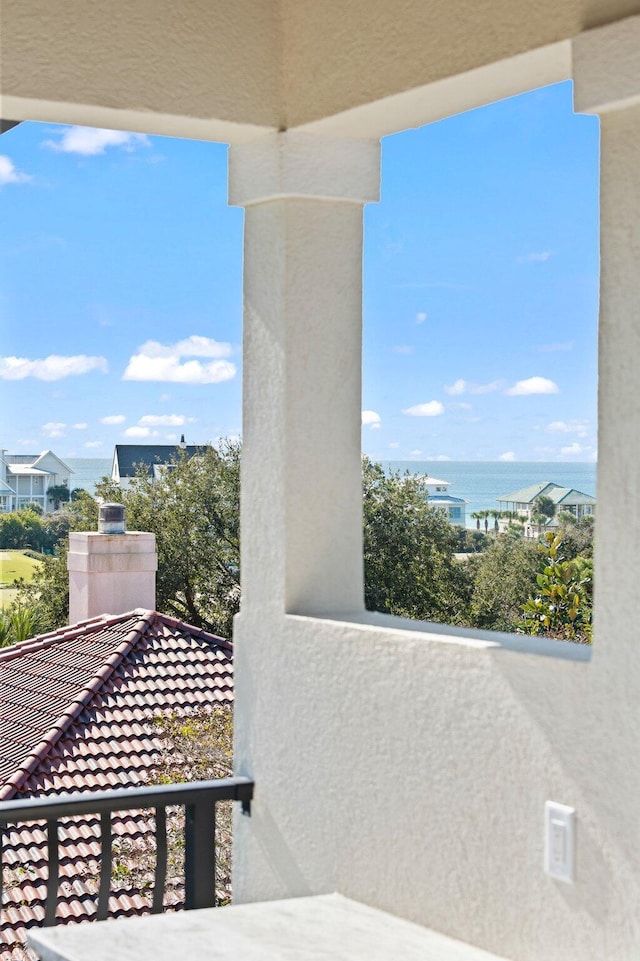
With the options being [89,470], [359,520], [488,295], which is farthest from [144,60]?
[488,295]

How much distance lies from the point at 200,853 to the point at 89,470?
2480 cm

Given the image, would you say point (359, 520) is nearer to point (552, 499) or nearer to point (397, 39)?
point (397, 39)

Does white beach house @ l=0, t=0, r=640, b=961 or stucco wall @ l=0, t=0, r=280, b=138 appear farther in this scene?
stucco wall @ l=0, t=0, r=280, b=138

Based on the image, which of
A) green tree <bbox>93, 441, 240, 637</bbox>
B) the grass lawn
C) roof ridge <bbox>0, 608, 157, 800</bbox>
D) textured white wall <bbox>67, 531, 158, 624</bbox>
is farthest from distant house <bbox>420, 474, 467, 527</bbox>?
roof ridge <bbox>0, 608, 157, 800</bbox>

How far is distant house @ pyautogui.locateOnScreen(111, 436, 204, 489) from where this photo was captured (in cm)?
2477

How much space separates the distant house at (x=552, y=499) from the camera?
25672 millimetres

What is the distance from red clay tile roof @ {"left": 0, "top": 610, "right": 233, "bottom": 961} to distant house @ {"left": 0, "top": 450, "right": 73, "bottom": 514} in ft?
58.1

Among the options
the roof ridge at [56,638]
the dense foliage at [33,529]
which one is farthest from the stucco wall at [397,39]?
the dense foliage at [33,529]

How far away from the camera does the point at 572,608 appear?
12477 mm

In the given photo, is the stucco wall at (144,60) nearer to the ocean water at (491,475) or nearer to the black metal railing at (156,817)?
the black metal railing at (156,817)

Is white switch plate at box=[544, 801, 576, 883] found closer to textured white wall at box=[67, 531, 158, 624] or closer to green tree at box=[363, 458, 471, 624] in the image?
textured white wall at box=[67, 531, 158, 624]

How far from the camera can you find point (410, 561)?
2252 centimetres

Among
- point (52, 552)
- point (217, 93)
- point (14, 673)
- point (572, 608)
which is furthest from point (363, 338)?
point (52, 552)

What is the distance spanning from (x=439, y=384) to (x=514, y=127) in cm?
1121
